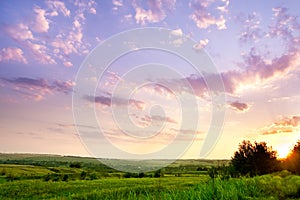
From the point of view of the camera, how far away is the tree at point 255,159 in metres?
28.6

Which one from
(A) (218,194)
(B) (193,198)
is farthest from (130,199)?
(A) (218,194)

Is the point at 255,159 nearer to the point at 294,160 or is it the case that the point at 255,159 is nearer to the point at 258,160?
the point at 258,160

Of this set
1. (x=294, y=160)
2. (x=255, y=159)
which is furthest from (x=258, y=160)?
(x=294, y=160)

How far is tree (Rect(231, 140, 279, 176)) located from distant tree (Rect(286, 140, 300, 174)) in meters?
1.49

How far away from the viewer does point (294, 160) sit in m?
29.3

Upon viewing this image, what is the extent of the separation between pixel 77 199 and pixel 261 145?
20167 millimetres

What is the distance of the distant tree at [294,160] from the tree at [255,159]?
1.49 meters

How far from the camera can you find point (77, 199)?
13562 mm

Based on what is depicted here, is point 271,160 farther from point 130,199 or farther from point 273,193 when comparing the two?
point 130,199

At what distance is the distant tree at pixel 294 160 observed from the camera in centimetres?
2885

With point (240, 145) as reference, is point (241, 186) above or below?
below

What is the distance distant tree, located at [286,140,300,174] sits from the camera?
28.9 m

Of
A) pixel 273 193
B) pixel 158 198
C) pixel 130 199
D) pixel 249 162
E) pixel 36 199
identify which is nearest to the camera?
pixel 130 199

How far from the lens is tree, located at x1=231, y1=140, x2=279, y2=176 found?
1126 inches
